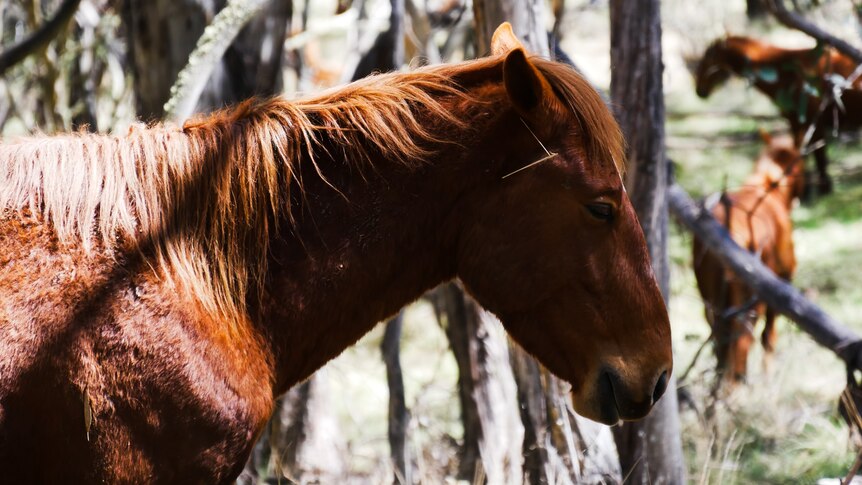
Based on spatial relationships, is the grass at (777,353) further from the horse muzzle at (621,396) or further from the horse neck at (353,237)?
the horse neck at (353,237)

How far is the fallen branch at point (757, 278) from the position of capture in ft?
12.8

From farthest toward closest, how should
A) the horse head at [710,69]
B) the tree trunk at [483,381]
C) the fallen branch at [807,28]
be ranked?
the horse head at [710,69] → the fallen branch at [807,28] → the tree trunk at [483,381]

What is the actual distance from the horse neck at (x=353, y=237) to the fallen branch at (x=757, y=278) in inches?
84.7

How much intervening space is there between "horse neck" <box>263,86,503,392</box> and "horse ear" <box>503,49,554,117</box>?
99 millimetres

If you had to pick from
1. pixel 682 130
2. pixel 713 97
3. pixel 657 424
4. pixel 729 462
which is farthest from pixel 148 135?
pixel 713 97

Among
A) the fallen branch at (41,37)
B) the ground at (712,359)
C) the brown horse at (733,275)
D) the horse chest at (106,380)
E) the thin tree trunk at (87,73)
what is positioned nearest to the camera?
the horse chest at (106,380)

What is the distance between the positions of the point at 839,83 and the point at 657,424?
193cm

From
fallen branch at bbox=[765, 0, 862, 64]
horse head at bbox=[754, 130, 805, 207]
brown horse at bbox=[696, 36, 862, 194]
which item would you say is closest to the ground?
horse head at bbox=[754, 130, 805, 207]

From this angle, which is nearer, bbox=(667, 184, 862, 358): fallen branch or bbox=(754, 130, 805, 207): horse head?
bbox=(667, 184, 862, 358): fallen branch

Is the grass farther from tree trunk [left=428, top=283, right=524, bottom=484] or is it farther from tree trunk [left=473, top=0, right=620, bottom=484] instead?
tree trunk [left=428, top=283, right=524, bottom=484]

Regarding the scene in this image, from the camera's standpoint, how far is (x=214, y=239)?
2.19 meters

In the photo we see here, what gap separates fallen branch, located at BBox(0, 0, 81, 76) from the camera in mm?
3818

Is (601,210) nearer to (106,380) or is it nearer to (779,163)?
(106,380)

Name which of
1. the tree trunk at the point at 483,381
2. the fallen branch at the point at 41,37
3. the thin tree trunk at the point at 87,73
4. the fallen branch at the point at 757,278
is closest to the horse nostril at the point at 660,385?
the tree trunk at the point at 483,381
